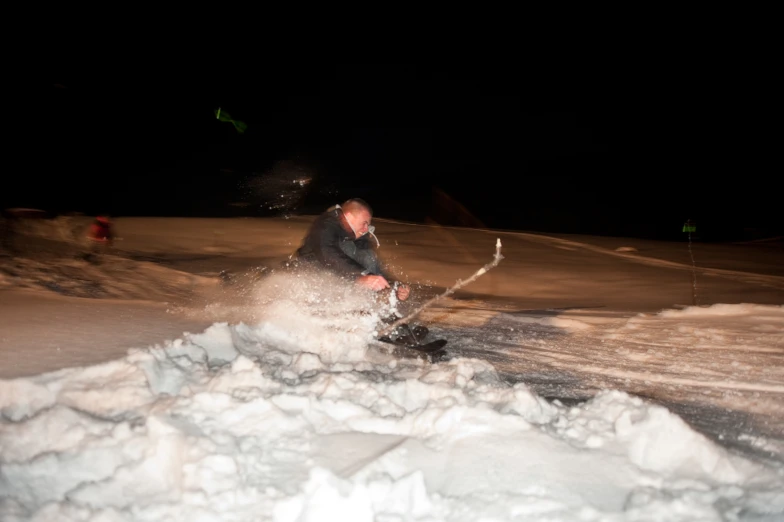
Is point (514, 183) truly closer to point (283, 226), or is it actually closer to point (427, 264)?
point (283, 226)

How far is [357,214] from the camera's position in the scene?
5352 mm

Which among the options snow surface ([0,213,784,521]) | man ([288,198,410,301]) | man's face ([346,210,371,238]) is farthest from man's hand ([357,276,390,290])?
man's face ([346,210,371,238])

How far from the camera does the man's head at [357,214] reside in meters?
5.34

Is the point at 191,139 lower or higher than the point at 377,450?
higher

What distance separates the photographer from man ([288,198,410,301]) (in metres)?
5.34

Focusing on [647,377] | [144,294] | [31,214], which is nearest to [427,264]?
[144,294]

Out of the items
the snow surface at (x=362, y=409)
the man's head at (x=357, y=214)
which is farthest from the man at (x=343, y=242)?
the snow surface at (x=362, y=409)

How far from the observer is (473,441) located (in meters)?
3.03

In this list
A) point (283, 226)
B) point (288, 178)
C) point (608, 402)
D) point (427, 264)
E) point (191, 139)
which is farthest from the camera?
point (191, 139)

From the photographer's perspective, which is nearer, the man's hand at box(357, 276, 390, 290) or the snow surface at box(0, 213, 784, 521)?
the snow surface at box(0, 213, 784, 521)

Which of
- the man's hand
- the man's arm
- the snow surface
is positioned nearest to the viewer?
the snow surface

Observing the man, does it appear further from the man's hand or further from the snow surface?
the snow surface

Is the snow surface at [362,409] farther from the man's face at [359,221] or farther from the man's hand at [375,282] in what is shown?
the man's face at [359,221]

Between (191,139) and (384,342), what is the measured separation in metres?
52.1
